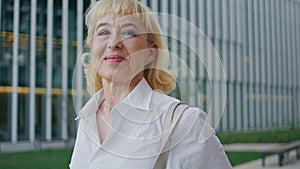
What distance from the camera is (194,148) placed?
20.6 inches

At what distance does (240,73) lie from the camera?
9.79 m

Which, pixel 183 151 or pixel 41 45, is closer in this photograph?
pixel 183 151

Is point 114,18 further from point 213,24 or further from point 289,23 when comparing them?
point 289,23

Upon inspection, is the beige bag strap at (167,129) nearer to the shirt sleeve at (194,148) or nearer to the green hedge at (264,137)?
the shirt sleeve at (194,148)

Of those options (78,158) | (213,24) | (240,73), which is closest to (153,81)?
(78,158)

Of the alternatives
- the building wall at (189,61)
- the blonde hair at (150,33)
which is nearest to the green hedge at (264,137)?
the building wall at (189,61)

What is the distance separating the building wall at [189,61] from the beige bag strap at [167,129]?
0.05 meters

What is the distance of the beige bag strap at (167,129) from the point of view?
0.53 metres

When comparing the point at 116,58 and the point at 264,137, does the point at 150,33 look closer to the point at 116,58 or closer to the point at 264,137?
the point at 116,58

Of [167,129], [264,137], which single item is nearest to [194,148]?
[167,129]

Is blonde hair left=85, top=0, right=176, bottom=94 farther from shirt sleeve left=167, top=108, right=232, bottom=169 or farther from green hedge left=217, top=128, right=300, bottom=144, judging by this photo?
green hedge left=217, top=128, right=300, bottom=144

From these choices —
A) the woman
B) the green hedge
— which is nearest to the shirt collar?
the woman

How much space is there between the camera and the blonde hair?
59 cm

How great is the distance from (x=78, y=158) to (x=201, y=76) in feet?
0.60
